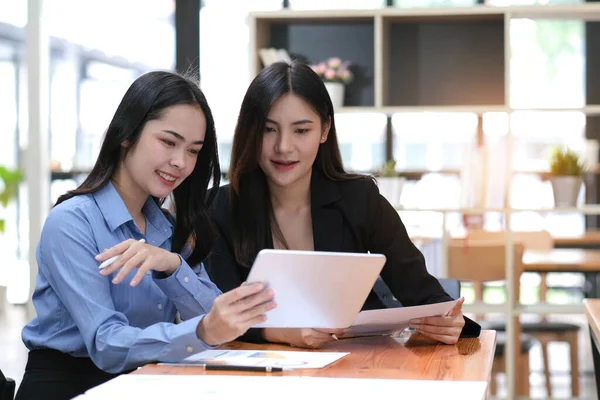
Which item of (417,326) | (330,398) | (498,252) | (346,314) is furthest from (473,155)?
(330,398)

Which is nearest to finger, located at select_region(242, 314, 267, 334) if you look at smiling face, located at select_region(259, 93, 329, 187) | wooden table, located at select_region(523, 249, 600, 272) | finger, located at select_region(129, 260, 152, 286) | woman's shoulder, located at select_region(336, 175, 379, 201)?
finger, located at select_region(129, 260, 152, 286)

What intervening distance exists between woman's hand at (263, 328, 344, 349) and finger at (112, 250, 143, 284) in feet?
1.41

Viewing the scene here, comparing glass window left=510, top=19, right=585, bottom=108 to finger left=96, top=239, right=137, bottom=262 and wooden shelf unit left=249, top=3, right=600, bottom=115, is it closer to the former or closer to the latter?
wooden shelf unit left=249, top=3, right=600, bottom=115

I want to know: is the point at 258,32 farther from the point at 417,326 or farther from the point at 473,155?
the point at 417,326

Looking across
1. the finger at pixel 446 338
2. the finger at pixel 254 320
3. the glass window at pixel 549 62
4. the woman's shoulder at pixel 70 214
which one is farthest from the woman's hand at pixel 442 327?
the glass window at pixel 549 62

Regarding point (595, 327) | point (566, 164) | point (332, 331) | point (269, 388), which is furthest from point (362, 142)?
point (269, 388)

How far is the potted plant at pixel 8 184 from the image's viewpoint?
607 cm

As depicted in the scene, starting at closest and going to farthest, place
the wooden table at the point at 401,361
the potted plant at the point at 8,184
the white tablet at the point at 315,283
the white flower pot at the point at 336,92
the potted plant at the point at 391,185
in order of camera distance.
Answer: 1. the white tablet at the point at 315,283
2. the wooden table at the point at 401,361
3. the potted plant at the point at 391,185
4. the white flower pot at the point at 336,92
5. the potted plant at the point at 8,184

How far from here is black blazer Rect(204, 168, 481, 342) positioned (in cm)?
246

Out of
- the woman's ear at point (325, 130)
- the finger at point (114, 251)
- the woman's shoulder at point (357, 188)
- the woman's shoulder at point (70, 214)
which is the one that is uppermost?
the woman's ear at point (325, 130)

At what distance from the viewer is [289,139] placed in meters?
2.44

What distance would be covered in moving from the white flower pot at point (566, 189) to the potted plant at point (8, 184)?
3.33 meters

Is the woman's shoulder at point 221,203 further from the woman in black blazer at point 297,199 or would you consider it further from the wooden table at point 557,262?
the wooden table at point 557,262

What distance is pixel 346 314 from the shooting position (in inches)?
76.7
